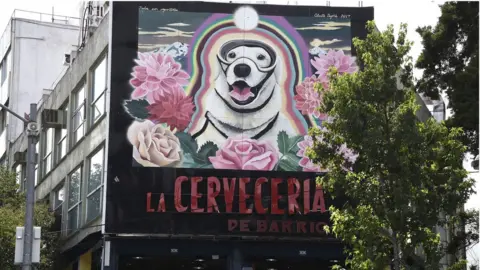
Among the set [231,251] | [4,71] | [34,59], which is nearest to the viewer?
[231,251]

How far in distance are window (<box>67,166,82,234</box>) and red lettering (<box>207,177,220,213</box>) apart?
6.30m

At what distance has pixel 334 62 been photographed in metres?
36.0

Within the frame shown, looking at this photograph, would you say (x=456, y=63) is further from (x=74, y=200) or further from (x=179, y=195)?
(x=74, y=200)

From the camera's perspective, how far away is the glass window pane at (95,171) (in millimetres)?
35594

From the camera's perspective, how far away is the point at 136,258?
36125mm

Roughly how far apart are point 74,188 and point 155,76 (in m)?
6.96

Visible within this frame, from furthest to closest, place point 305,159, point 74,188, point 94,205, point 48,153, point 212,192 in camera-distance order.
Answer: point 48,153 → point 74,188 → point 94,205 → point 305,159 → point 212,192

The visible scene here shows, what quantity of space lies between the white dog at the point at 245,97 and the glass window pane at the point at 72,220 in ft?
22.6

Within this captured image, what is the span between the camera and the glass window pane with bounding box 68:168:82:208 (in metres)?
38.7

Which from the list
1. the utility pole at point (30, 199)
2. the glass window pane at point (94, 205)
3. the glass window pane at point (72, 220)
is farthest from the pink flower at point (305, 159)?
the utility pole at point (30, 199)

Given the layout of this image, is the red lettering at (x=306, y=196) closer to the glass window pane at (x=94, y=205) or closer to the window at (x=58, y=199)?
the glass window pane at (x=94, y=205)

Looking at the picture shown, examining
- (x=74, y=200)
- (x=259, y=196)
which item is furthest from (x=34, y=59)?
(x=259, y=196)

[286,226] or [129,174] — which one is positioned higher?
[129,174]

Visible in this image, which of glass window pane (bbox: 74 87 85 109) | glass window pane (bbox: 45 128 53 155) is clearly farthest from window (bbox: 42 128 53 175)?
glass window pane (bbox: 74 87 85 109)
